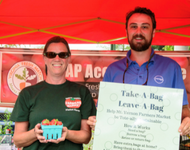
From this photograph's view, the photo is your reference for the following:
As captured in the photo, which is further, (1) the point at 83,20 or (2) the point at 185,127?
(1) the point at 83,20

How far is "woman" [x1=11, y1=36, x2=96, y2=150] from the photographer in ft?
7.18

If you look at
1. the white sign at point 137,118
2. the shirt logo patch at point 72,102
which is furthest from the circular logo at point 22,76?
the white sign at point 137,118

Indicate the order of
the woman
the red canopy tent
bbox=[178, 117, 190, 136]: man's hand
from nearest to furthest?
bbox=[178, 117, 190, 136]: man's hand, the woman, the red canopy tent

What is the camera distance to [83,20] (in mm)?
3750

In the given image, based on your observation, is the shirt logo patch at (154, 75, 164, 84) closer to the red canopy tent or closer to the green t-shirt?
the green t-shirt

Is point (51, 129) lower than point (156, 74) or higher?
lower

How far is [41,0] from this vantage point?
2.96m

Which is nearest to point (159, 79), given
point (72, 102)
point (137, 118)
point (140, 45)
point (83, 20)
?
point (140, 45)

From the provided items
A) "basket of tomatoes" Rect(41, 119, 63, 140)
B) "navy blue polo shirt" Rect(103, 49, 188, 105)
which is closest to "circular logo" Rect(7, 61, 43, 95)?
"navy blue polo shirt" Rect(103, 49, 188, 105)

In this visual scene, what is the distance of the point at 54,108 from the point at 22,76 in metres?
2.90

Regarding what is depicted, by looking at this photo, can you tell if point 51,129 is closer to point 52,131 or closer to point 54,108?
point 52,131

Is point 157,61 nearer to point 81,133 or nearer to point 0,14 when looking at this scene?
point 81,133

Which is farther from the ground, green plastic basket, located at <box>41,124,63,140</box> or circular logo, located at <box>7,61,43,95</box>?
circular logo, located at <box>7,61,43,95</box>

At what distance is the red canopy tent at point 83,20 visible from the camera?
10.1 feet
